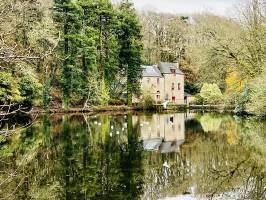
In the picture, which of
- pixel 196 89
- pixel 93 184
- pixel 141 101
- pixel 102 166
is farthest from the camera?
pixel 196 89

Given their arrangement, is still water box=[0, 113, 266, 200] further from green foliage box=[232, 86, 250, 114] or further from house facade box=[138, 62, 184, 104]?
house facade box=[138, 62, 184, 104]

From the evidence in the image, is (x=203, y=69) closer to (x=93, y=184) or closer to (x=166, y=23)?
(x=93, y=184)

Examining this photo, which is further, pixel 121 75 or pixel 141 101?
pixel 121 75

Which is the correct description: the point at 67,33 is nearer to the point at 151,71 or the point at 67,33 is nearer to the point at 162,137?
the point at 151,71

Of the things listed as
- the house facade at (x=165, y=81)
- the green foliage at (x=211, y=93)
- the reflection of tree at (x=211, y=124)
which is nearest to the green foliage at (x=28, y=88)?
the reflection of tree at (x=211, y=124)

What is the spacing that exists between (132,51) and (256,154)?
39.8 meters

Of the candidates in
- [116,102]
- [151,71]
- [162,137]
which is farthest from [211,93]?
[162,137]

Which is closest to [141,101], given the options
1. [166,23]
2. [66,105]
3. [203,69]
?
[66,105]

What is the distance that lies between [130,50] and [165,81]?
13.0m

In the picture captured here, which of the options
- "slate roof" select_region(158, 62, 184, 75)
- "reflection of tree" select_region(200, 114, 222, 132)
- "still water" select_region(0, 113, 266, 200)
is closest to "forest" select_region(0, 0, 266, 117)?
"reflection of tree" select_region(200, 114, 222, 132)

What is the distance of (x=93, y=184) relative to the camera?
449 inches

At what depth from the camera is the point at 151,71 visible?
64188mm

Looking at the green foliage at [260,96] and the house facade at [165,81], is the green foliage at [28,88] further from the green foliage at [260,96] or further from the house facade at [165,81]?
the house facade at [165,81]

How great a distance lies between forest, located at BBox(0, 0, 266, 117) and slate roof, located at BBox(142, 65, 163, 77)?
671 centimetres
